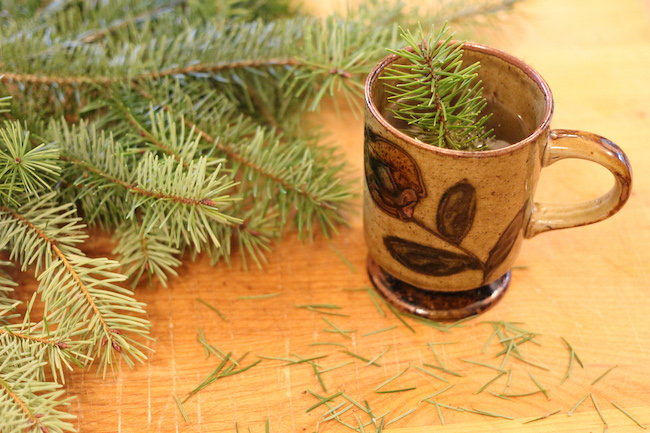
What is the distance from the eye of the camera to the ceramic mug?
0.37 m

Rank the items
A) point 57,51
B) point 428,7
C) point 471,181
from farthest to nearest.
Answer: point 428,7 → point 57,51 → point 471,181

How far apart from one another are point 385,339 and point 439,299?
0.05 meters

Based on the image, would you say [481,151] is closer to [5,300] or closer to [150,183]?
[150,183]

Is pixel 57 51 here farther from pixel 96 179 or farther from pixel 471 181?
pixel 471 181

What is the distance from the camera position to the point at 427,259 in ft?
1.36

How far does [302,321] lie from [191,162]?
0.14 m

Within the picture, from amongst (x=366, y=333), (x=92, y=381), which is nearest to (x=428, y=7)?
(x=366, y=333)

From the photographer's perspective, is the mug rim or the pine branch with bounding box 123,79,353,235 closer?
the mug rim

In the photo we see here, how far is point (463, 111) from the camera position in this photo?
390mm

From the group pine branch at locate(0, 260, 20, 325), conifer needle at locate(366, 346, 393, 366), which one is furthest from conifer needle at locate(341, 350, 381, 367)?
pine branch at locate(0, 260, 20, 325)

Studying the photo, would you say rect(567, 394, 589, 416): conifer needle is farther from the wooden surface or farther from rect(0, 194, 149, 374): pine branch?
rect(0, 194, 149, 374): pine branch

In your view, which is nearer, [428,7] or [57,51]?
[57,51]

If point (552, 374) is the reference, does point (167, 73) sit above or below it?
above

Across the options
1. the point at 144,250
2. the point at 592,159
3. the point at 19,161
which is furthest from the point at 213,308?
the point at 592,159
